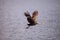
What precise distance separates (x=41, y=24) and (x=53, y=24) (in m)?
0.16

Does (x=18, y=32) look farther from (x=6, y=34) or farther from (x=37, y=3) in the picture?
(x=37, y=3)

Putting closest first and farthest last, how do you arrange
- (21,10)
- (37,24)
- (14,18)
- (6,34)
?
(6,34) → (37,24) → (14,18) → (21,10)

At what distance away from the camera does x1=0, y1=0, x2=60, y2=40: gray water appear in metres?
1.71

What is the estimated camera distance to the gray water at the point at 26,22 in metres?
1.71

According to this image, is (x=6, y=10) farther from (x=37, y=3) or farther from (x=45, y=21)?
(x=45, y=21)

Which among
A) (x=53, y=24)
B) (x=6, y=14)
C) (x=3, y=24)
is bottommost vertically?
(x=53, y=24)

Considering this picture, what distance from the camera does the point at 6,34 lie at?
68.4 inches

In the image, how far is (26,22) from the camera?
1.93 meters

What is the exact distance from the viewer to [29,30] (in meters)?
1.78

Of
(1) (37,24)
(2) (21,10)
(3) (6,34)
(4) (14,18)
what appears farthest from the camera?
(2) (21,10)

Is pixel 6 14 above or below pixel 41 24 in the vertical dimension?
above

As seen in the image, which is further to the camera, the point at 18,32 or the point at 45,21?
the point at 45,21

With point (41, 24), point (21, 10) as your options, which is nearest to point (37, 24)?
point (41, 24)

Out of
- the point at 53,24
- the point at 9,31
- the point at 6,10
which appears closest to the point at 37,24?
the point at 53,24
